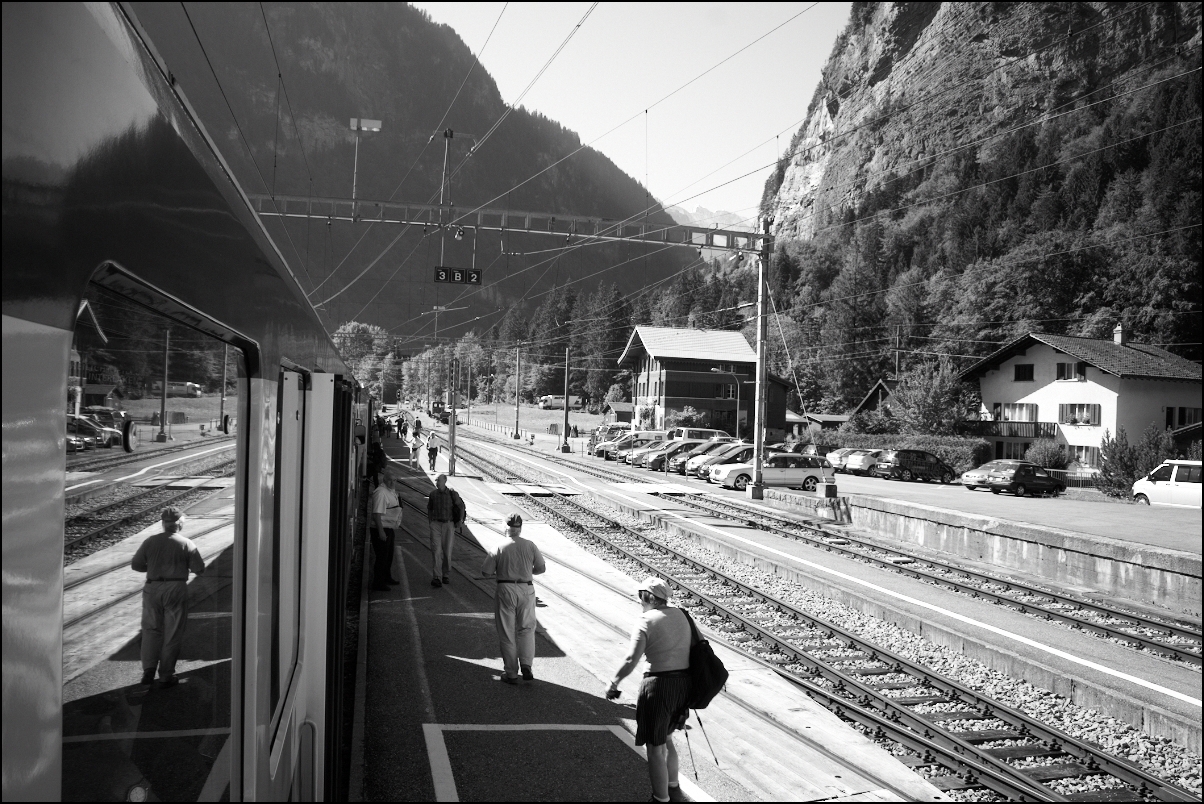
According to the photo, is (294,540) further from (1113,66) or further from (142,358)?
(1113,66)

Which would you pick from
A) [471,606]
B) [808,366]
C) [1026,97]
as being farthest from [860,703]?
[808,366]

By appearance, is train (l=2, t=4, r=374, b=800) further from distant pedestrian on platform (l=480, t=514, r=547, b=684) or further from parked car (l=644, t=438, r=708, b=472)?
parked car (l=644, t=438, r=708, b=472)

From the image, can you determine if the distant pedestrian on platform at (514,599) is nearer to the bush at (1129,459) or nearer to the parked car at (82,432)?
the parked car at (82,432)

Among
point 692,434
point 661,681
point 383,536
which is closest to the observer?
point 661,681

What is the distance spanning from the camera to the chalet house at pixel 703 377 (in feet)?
226

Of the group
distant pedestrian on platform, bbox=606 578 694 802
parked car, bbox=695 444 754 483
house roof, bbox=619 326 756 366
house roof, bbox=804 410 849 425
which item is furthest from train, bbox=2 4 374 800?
house roof, bbox=804 410 849 425

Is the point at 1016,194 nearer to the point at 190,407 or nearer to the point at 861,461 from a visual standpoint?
the point at 861,461

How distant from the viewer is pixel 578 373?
115312mm

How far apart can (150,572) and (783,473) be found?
33033 mm

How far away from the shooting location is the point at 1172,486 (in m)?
27.1

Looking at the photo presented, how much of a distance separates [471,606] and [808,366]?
80.2 m

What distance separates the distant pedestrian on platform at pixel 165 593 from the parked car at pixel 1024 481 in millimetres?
37106

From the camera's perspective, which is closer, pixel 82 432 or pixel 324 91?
pixel 82 432

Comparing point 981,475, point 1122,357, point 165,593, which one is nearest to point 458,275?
point 981,475
